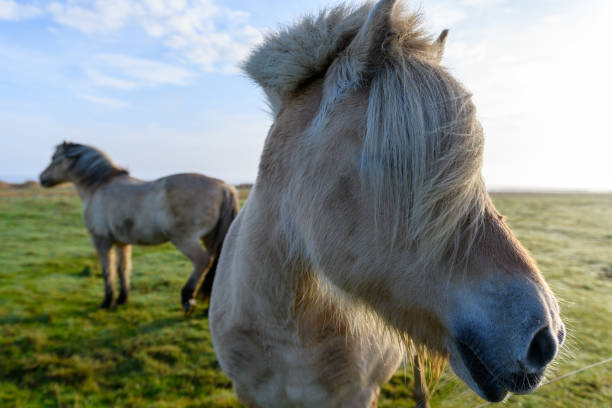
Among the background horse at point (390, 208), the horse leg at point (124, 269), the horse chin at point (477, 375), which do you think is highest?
the background horse at point (390, 208)

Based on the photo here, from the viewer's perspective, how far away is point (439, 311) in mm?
1015

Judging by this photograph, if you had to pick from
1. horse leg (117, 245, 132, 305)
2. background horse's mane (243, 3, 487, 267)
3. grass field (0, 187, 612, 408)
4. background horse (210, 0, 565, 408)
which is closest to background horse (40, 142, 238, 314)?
horse leg (117, 245, 132, 305)

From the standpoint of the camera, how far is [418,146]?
1029mm

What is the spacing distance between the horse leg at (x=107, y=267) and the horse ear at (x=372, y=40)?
645cm

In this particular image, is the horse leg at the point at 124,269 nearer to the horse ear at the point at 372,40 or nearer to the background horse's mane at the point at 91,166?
the background horse's mane at the point at 91,166

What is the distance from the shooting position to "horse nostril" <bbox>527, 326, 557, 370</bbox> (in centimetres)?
89

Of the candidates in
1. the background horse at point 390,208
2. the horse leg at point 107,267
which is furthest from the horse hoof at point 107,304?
the background horse at point 390,208

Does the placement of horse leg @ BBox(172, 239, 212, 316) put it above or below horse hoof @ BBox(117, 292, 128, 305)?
above

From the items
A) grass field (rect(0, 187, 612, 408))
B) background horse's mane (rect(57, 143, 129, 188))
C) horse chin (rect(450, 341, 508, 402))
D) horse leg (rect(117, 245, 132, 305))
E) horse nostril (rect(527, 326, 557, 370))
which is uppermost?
background horse's mane (rect(57, 143, 129, 188))

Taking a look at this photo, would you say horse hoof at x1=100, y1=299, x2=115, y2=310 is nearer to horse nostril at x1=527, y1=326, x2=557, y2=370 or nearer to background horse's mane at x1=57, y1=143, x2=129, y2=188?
background horse's mane at x1=57, y1=143, x2=129, y2=188

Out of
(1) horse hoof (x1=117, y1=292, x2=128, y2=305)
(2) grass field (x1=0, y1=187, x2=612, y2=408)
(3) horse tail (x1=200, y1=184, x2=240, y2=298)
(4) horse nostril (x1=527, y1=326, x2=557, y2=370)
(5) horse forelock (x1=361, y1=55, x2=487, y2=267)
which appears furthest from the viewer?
(1) horse hoof (x1=117, y1=292, x2=128, y2=305)

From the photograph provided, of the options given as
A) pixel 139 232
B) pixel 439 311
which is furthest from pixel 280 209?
pixel 139 232

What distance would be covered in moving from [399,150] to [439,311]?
51 cm

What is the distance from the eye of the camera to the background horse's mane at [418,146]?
1.01 meters
